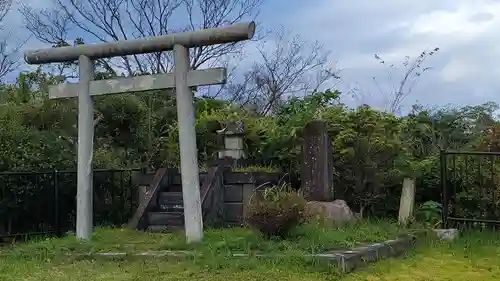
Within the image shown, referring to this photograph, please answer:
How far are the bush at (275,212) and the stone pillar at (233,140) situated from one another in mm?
3015

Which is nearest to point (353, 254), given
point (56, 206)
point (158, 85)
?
point (158, 85)

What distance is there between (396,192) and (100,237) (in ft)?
15.6

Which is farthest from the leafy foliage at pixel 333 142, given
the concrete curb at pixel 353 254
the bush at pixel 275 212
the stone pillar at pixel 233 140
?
the bush at pixel 275 212

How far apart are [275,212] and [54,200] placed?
4294 millimetres

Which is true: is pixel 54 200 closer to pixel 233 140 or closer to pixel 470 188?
pixel 233 140

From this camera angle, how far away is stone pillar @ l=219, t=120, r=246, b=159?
383 inches

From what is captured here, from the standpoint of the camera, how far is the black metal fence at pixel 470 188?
8930mm

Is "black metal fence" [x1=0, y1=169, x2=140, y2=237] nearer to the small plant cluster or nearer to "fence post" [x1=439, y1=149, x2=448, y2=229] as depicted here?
the small plant cluster

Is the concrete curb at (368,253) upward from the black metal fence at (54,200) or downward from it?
downward

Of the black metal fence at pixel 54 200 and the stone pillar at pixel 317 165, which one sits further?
the black metal fence at pixel 54 200

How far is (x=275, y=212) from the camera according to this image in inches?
258

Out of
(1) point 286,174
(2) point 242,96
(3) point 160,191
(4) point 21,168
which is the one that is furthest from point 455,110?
(2) point 242,96

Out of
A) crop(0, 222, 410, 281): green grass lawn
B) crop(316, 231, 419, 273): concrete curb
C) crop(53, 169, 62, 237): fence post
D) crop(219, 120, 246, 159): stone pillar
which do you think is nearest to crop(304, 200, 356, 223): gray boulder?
crop(0, 222, 410, 281): green grass lawn

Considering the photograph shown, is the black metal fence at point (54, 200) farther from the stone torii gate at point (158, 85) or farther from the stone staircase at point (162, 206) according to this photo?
the stone torii gate at point (158, 85)
